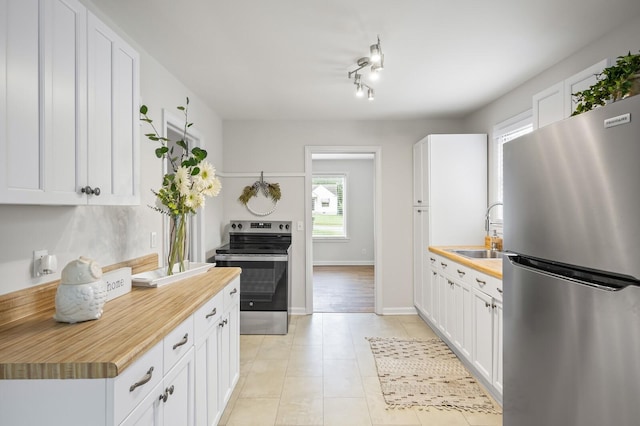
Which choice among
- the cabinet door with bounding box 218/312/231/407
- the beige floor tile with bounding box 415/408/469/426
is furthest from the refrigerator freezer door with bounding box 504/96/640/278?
the cabinet door with bounding box 218/312/231/407

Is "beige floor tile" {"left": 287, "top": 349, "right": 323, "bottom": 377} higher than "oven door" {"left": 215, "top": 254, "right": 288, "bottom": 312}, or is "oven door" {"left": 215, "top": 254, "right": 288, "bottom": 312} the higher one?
"oven door" {"left": 215, "top": 254, "right": 288, "bottom": 312}

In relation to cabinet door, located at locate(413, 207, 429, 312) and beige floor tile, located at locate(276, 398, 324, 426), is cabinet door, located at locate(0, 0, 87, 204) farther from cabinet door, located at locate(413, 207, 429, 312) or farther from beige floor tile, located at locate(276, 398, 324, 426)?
cabinet door, located at locate(413, 207, 429, 312)

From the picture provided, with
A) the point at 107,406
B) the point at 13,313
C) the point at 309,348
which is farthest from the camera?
the point at 309,348

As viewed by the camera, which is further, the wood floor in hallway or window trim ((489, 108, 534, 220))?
the wood floor in hallway

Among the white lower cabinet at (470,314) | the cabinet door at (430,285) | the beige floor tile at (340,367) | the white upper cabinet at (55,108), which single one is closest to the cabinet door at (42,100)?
the white upper cabinet at (55,108)

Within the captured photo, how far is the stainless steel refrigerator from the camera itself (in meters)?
0.98

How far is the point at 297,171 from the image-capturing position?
14.2ft

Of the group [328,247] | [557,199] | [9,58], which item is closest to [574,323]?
[557,199]

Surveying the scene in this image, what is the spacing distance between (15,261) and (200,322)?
2.65 feet

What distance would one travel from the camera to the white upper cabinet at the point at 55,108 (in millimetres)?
1035

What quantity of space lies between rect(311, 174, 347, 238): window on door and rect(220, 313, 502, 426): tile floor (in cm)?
408

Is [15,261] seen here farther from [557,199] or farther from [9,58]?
[557,199]

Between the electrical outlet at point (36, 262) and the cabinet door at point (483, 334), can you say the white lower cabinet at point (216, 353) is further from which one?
the cabinet door at point (483, 334)

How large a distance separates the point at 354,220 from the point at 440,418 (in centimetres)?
586
